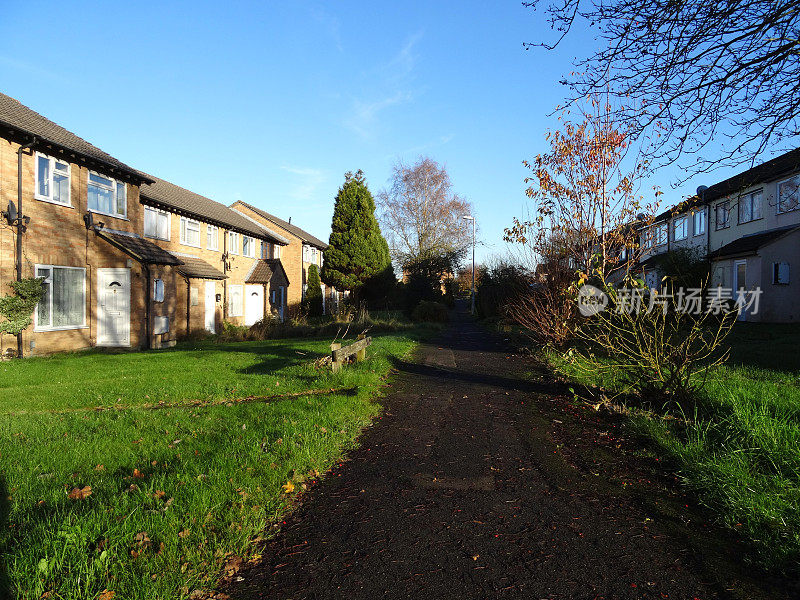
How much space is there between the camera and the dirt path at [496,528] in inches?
105

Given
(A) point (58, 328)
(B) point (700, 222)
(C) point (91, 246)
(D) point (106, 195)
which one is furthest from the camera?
(B) point (700, 222)

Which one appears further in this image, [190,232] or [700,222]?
[700,222]

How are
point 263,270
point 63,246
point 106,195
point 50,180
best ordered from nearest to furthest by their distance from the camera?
point 50,180 < point 63,246 < point 106,195 < point 263,270

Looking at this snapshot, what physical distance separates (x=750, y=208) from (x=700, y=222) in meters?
5.12

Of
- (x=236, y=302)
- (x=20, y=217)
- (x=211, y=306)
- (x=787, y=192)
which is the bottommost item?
(x=211, y=306)

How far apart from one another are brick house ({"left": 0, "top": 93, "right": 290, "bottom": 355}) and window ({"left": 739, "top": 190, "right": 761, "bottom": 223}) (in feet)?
90.3

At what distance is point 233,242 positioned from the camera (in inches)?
1014

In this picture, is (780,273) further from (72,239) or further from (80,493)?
(72,239)

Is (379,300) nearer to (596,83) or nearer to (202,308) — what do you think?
(202,308)

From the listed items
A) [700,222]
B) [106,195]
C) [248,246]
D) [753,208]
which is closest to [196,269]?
[106,195]

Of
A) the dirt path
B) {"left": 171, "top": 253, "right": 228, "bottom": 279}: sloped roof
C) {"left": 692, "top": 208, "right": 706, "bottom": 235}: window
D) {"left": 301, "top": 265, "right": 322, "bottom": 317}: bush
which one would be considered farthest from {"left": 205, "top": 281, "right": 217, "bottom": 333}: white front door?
{"left": 692, "top": 208, "right": 706, "bottom": 235}: window

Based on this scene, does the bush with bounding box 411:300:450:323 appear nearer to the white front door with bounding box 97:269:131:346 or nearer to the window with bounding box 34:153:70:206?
the white front door with bounding box 97:269:131:346

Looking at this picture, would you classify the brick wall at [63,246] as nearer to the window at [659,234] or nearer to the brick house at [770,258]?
the window at [659,234]

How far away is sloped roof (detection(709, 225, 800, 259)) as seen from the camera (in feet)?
67.6
